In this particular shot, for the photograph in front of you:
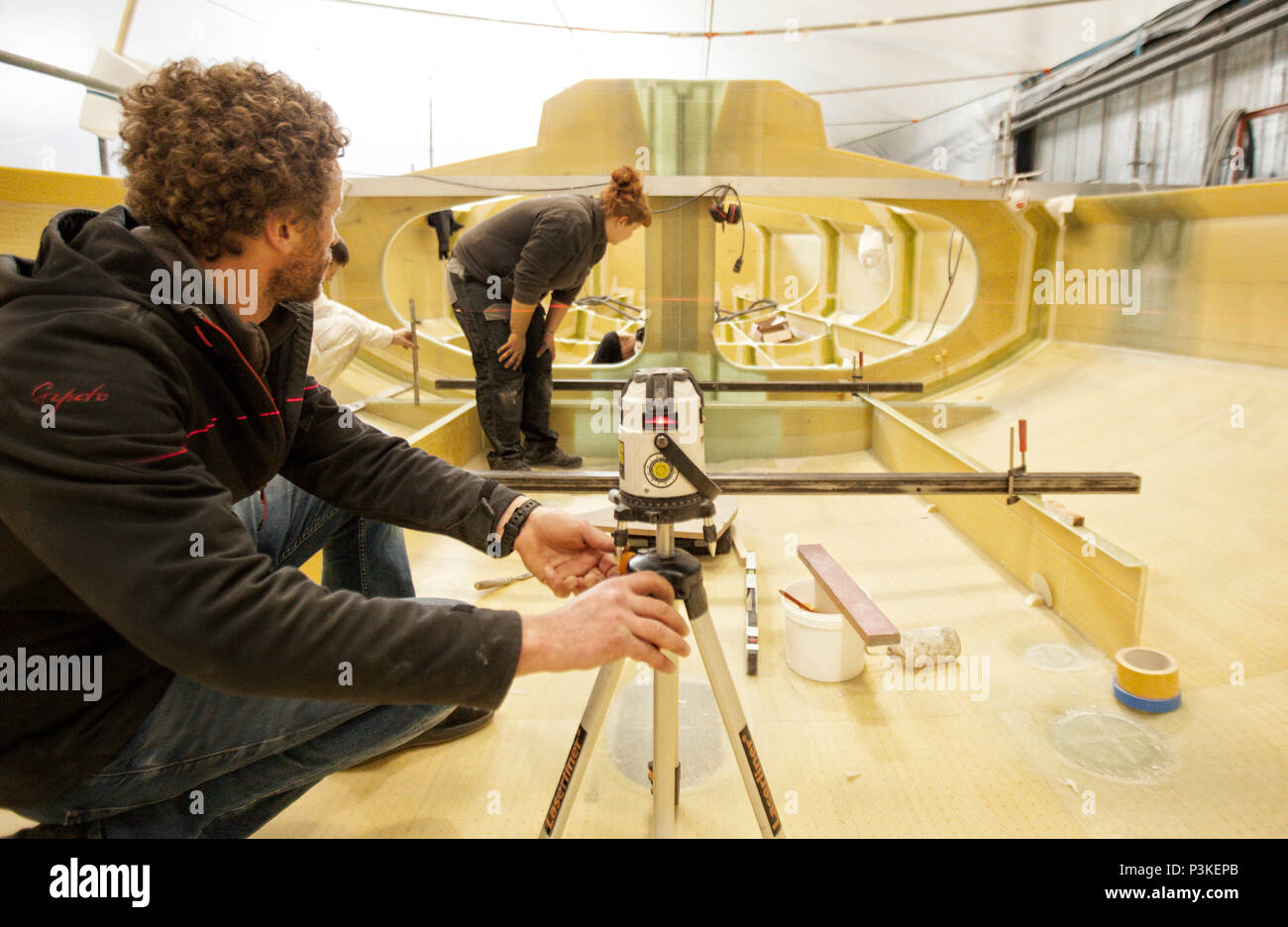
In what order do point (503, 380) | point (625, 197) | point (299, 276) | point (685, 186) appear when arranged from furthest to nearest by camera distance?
1. point (685, 186)
2. point (503, 380)
3. point (625, 197)
4. point (299, 276)

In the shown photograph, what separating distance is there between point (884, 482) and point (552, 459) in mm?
2181

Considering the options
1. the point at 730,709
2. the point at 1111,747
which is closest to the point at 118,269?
the point at 730,709

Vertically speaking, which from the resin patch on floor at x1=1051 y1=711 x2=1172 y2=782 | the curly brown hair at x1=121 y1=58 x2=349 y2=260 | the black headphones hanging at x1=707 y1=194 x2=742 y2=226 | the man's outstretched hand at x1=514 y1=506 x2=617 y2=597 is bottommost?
the resin patch on floor at x1=1051 y1=711 x2=1172 y2=782

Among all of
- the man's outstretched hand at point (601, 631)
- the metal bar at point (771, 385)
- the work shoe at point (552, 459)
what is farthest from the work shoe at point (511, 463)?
the man's outstretched hand at point (601, 631)

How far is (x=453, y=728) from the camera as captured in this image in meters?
1.65

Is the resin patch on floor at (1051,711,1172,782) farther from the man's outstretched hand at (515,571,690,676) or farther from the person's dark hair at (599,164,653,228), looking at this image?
the person's dark hair at (599,164,653,228)

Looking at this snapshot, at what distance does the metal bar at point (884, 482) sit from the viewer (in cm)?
204

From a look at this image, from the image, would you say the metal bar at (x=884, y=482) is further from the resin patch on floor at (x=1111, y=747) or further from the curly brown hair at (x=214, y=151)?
the curly brown hair at (x=214, y=151)

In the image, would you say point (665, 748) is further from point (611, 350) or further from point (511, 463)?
point (611, 350)

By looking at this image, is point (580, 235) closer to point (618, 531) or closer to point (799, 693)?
point (799, 693)

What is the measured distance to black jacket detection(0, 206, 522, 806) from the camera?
0.71 meters

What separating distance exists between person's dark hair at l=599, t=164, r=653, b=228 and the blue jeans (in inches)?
93.0

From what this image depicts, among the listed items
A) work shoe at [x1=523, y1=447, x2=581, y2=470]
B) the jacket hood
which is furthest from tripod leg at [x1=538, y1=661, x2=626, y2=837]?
work shoe at [x1=523, y1=447, x2=581, y2=470]

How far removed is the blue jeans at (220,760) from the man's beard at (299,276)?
1.63 feet
